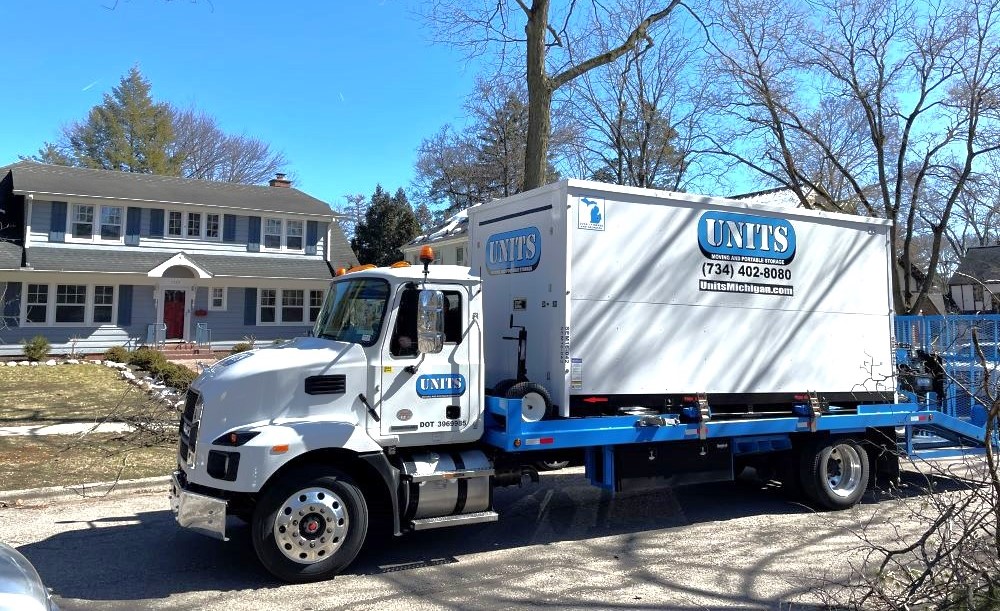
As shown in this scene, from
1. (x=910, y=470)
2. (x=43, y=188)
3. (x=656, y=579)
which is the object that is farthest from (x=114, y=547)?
(x=43, y=188)

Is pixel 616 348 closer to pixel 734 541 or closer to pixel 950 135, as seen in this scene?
pixel 734 541

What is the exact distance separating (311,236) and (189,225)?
4.59 m

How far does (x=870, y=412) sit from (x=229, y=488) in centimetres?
660

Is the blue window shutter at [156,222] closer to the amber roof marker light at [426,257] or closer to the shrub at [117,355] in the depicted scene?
the shrub at [117,355]

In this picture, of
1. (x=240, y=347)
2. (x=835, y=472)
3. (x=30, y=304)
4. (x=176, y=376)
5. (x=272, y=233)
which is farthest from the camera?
(x=272, y=233)

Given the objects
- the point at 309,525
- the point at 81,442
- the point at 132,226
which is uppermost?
the point at 132,226

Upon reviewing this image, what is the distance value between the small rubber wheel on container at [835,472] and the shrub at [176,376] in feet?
42.2

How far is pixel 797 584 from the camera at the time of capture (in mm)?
5359

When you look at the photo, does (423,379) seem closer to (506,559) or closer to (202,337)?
(506,559)

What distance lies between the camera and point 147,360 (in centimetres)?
2050

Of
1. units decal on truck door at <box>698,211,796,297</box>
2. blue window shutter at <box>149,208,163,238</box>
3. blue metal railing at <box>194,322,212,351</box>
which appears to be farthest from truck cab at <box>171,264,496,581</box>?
blue window shutter at <box>149,208,163,238</box>

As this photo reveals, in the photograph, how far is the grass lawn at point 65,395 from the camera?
1235 cm

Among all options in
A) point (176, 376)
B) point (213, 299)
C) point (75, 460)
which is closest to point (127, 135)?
point (213, 299)

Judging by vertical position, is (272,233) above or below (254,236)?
above
